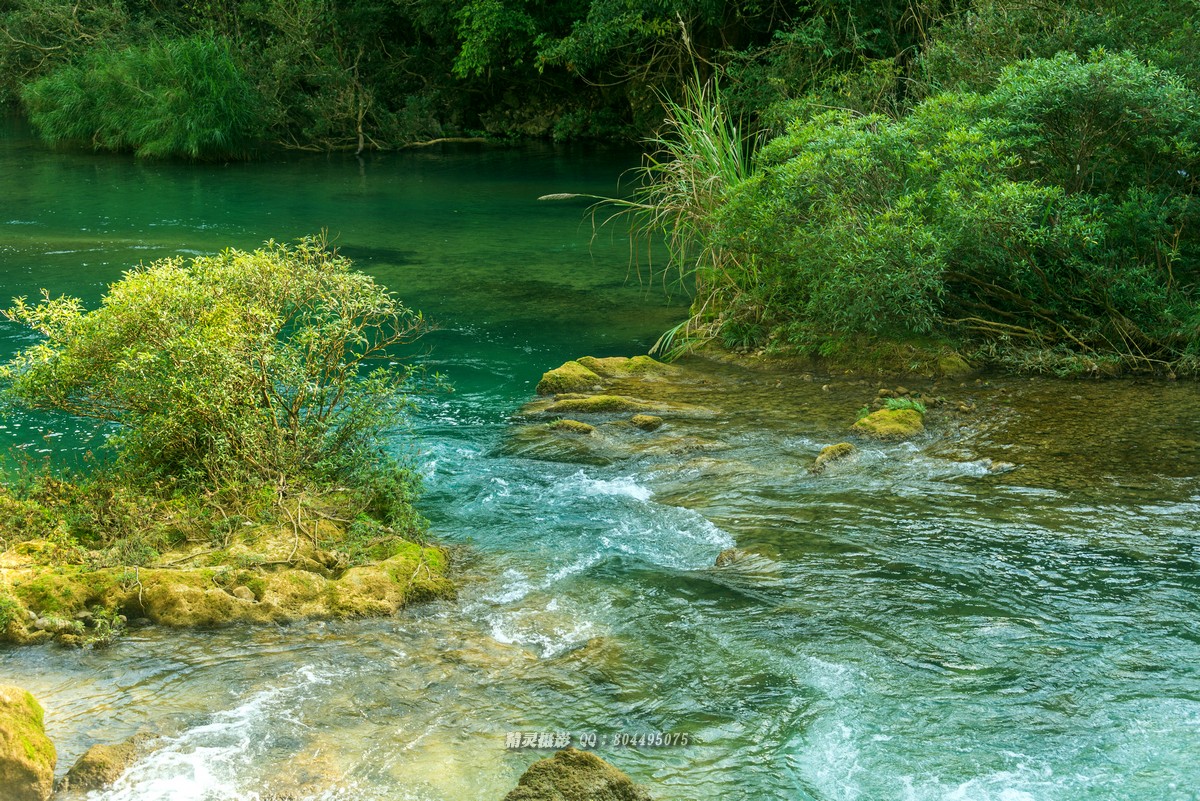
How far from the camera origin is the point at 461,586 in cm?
657

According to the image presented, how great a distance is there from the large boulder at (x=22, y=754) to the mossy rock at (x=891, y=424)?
614cm

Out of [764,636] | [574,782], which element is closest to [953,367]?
[764,636]

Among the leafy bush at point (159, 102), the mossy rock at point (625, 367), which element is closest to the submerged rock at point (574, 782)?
the mossy rock at point (625, 367)

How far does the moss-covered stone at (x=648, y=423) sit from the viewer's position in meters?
9.31

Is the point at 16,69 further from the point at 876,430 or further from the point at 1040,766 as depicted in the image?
the point at 1040,766

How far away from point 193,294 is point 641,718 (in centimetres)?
409

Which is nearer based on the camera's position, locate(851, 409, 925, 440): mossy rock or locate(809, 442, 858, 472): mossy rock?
locate(809, 442, 858, 472): mossy rock

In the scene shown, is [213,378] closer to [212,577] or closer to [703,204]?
[212,577]

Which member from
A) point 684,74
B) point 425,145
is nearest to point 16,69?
point 425,145

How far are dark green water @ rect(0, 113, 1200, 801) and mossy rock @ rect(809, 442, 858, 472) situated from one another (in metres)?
0.13

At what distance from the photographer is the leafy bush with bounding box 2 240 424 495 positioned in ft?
22.6

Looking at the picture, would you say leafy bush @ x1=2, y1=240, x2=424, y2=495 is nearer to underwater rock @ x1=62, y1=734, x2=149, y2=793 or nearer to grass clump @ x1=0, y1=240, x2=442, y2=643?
grass clump @ x1=0, y1=240, x2=442, y2=643

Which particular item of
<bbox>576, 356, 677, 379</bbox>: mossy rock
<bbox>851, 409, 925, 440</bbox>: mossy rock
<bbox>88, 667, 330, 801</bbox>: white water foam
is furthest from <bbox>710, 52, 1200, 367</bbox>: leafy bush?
<bbox>88, 667, 330, 801</bbox>: white water foam

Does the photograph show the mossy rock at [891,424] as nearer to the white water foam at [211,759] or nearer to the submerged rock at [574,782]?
the submerged rock at [574,782]
